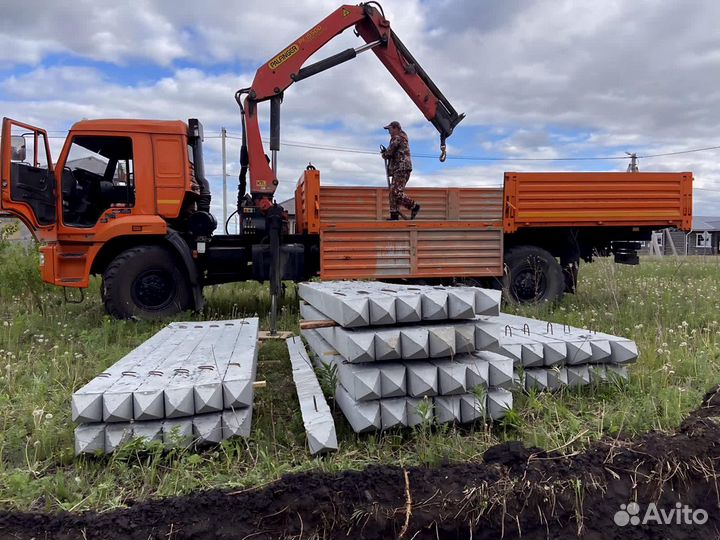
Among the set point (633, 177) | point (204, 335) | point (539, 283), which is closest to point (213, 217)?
point (204, 335)

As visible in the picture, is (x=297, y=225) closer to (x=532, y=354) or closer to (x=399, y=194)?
(x=399, y=194)

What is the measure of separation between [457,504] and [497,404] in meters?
0.83

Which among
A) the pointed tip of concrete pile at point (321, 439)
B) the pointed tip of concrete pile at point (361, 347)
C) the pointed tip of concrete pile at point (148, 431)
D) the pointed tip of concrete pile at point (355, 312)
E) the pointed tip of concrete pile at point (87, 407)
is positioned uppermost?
the pointed tip of concrete pile at point (355, 312)

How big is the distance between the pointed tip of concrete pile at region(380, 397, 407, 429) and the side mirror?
5715mm

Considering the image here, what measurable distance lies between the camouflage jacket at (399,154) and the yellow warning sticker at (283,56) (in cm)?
191

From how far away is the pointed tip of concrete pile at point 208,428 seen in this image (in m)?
2.80

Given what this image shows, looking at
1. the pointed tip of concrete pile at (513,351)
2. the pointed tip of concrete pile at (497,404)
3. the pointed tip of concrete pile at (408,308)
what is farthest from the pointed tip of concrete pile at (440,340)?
the pointed tip of concrete pile at (513,351)

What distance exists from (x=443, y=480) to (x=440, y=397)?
0.60 m

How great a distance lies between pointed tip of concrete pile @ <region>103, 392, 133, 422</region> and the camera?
265 cm

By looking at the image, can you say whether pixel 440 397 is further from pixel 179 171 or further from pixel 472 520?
pixel 179 171

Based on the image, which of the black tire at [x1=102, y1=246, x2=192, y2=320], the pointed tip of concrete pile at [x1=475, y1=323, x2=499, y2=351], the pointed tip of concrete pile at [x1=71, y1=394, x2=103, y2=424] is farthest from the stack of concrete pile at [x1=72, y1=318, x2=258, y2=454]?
the black tire at [x1=102, y1=246, x2=192, y2=320]

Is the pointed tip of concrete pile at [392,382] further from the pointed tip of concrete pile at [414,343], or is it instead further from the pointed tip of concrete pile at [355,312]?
the pointed tip of concrete pile at [355,312]

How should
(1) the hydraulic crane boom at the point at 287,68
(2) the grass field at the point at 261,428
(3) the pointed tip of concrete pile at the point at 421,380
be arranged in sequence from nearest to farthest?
(2) the grass field at the point at 261,428 < (3) the pointed tip of concrete pile at the point at 421,380 < (1) the hydraulic crane boom at the point at 287,68

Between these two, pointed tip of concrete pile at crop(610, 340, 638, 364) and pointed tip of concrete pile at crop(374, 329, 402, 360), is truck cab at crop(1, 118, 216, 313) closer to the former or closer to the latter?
pointed tip of concrete pile at crop(374, 329, 402, 360)
